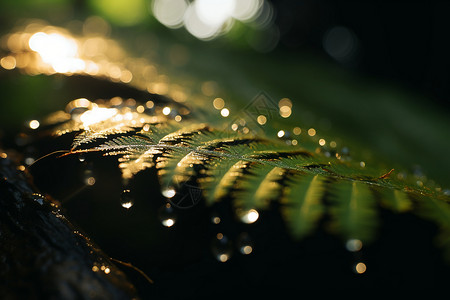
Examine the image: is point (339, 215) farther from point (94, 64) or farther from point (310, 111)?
point (94, 64)

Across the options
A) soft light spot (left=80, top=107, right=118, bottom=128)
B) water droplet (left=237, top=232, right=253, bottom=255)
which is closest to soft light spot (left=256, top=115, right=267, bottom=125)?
water droplet (left=237, top=232, right=253, bottom=255)

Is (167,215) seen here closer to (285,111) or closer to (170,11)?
(285,111)

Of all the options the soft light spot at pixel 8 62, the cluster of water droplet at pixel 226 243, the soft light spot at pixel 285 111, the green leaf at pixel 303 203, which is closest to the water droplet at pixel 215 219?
the cluster of water droplet at pixel 226 243

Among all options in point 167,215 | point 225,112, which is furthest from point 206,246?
point 225,112

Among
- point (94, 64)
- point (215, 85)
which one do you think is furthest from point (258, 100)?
point (94, 64)

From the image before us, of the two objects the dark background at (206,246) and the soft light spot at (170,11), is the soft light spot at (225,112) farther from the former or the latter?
the soft light spot at (170,11)

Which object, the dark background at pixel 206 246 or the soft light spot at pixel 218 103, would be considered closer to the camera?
the dark background at pixel 206 246

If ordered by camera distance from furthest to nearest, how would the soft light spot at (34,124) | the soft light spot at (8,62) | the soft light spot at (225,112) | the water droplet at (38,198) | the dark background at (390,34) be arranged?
1. the dark background at (390,34)
2. the soft light spot at (8,62)
3. the soft light spot at (225,112)
4. the soft light spot at (34,124)
5. the water droplet at (38,198)
